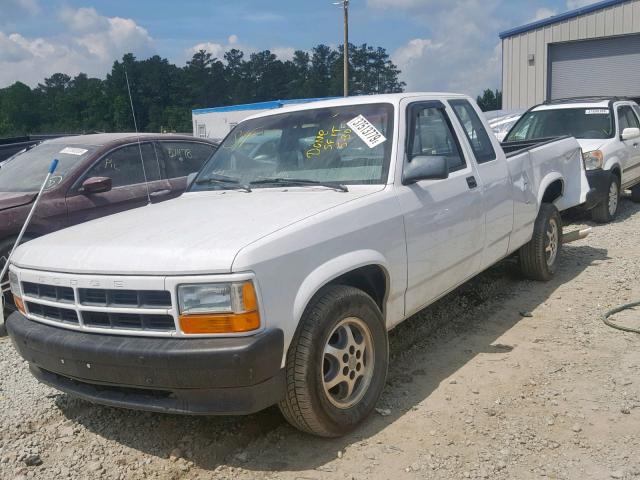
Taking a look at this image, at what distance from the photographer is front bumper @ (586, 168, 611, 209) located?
898 centimetres

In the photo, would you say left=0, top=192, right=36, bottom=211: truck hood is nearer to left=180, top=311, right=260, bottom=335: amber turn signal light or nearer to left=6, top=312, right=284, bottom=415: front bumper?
left=6, top=312, right=284, bottom=415: front bumper

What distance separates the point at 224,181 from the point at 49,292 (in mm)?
1532

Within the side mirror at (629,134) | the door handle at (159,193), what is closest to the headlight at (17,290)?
the door handle at (159,193)

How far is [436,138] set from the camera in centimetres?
463

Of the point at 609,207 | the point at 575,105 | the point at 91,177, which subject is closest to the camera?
the point at 91,177

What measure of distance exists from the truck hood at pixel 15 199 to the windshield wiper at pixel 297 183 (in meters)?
2.67

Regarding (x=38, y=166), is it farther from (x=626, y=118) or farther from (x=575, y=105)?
(x=626, y=118)

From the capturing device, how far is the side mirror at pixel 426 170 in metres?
3.91

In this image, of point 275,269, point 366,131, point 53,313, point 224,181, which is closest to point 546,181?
point 366,131

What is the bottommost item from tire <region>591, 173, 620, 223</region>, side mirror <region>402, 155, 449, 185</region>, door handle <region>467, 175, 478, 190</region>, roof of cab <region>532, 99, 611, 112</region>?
tire <region>591, 173, 620, 223</region>

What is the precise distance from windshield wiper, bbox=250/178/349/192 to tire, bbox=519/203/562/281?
2.86 metres

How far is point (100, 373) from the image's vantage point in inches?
121

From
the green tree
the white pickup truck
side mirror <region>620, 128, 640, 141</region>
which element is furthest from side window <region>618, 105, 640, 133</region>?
the green tree

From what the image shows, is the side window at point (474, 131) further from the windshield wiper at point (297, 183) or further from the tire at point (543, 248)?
the windshield wiper at point (297, 183)
